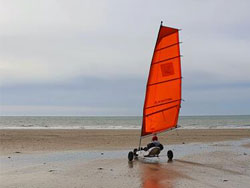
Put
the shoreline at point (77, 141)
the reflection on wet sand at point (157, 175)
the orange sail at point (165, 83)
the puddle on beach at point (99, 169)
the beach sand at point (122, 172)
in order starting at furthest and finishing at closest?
the shoreline at point (77, 141)
the orange sail at point (165, 83)
the puddle on beach at point (99, 169)
the beach sand at point (122, 172)
the reflection on wet sand at point (157, 175)

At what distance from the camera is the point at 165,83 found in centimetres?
1482

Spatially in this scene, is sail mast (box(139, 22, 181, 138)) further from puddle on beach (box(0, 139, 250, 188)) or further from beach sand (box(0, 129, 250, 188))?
beach sand (box(0, 129, 250, 188))

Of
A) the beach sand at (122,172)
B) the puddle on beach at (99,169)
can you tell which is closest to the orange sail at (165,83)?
the puddle on beach at (99,169)

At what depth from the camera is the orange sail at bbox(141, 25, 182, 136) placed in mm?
14773

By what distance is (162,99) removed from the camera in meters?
15.0

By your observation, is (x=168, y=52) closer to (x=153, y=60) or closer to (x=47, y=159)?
(x=153, y=60)

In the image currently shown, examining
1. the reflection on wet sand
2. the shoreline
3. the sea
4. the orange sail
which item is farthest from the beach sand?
the sea

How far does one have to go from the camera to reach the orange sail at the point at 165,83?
1477cm

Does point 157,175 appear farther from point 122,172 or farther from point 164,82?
point 164,82

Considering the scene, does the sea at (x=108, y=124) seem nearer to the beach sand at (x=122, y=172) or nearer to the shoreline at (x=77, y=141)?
the shoreline at (x=77, y=141)

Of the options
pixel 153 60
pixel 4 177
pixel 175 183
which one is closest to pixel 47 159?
pixel 4 177

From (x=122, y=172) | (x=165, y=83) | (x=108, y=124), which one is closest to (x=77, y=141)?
(x=165, y=83)

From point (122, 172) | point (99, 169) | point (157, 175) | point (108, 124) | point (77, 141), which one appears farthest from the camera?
point (108, 124)

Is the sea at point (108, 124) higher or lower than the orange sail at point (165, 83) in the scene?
lower
